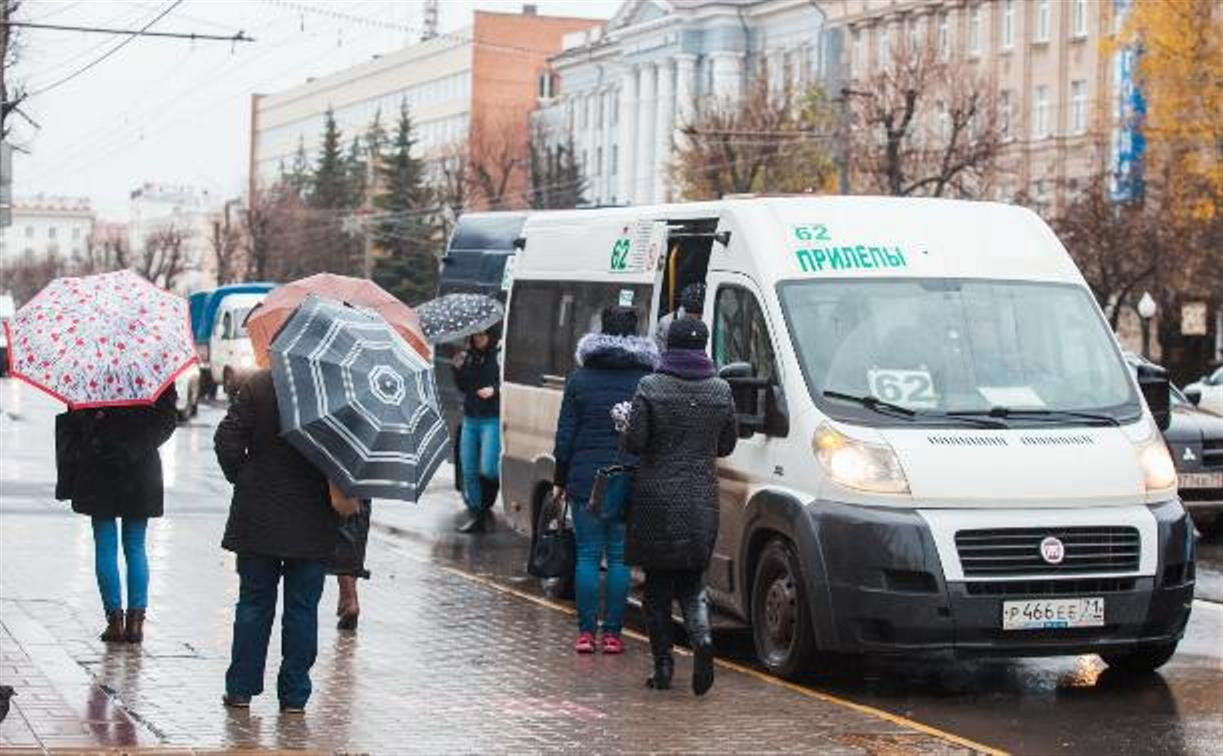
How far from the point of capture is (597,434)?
A: 1245 cm

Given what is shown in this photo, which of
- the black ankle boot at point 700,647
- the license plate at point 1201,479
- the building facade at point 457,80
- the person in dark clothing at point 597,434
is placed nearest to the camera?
the black ankle boot at point 700,647

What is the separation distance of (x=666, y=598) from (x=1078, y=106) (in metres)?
68.0

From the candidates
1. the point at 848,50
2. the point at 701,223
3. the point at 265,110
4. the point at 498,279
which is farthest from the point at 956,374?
the point at 265,110

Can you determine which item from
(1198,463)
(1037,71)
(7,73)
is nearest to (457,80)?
(1037,71)

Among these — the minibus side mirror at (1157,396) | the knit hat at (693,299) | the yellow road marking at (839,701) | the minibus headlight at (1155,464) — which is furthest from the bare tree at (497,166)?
the minibus headlight at (1155,464)

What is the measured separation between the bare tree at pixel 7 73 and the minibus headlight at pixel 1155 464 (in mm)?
21425

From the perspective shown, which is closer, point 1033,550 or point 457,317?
point 1033,550

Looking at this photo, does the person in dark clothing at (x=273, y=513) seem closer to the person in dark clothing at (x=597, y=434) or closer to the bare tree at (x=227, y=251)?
the person in dark clothing at (x=597, y=434)

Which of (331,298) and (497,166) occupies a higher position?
(497,166)

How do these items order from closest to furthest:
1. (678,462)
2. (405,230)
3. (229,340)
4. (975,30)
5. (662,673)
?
(678,462) → (662,673) → (229,340) → (975,30) → (405,230)

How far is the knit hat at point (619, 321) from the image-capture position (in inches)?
490

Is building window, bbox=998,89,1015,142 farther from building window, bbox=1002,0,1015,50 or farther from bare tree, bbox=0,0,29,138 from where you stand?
bare tree, bbox=0,0,29,138

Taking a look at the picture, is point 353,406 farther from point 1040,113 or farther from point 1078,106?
point 1040,113

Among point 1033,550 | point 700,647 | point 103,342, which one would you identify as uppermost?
point 103,342
